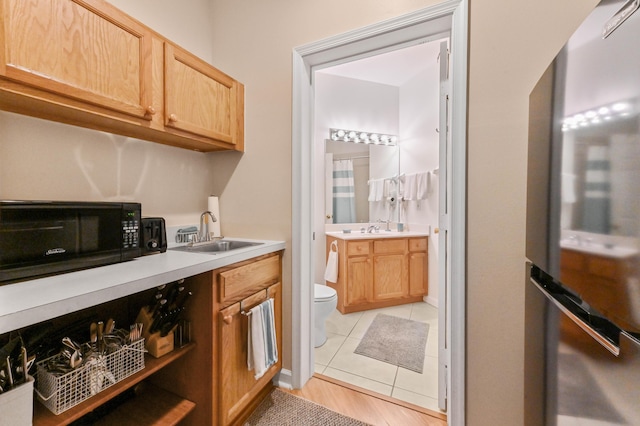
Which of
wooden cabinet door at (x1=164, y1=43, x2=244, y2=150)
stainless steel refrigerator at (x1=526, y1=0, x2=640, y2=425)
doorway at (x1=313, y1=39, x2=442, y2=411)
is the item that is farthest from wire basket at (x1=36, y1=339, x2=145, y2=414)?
doorway at (x1=313, y1=39, x2=442, y2=411)

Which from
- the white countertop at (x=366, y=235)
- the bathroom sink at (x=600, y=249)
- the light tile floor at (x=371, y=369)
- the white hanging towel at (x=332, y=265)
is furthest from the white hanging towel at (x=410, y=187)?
the bathroom sink at (x=600, y=249)

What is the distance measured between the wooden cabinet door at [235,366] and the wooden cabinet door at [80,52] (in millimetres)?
1077

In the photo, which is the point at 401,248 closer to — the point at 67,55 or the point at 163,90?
the point at 163,90

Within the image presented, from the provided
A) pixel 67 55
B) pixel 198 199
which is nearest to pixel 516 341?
pixel 198 199

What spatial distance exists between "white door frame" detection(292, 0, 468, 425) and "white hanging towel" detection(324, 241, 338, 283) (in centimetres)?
112

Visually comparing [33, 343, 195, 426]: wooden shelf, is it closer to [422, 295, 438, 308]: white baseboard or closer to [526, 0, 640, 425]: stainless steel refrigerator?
[526, 0, 640, 425]: stainless steel refrigerator

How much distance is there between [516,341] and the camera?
1158mm

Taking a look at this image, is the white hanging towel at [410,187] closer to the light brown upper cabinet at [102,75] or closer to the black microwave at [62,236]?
the light brown upper cabinet at [102,75]

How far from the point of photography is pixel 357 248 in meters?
2.81

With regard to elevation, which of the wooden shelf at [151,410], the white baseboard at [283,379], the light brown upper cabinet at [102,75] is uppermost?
the light brown upper cabinet at [102,75]

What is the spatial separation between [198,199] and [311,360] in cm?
142

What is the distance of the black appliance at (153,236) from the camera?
52.6 inches

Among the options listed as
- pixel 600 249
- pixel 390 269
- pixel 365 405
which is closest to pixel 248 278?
pixel 365 405

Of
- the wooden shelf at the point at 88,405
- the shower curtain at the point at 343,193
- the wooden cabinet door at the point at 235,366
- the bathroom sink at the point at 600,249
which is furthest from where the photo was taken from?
the shower curtain at the point at 343,193
